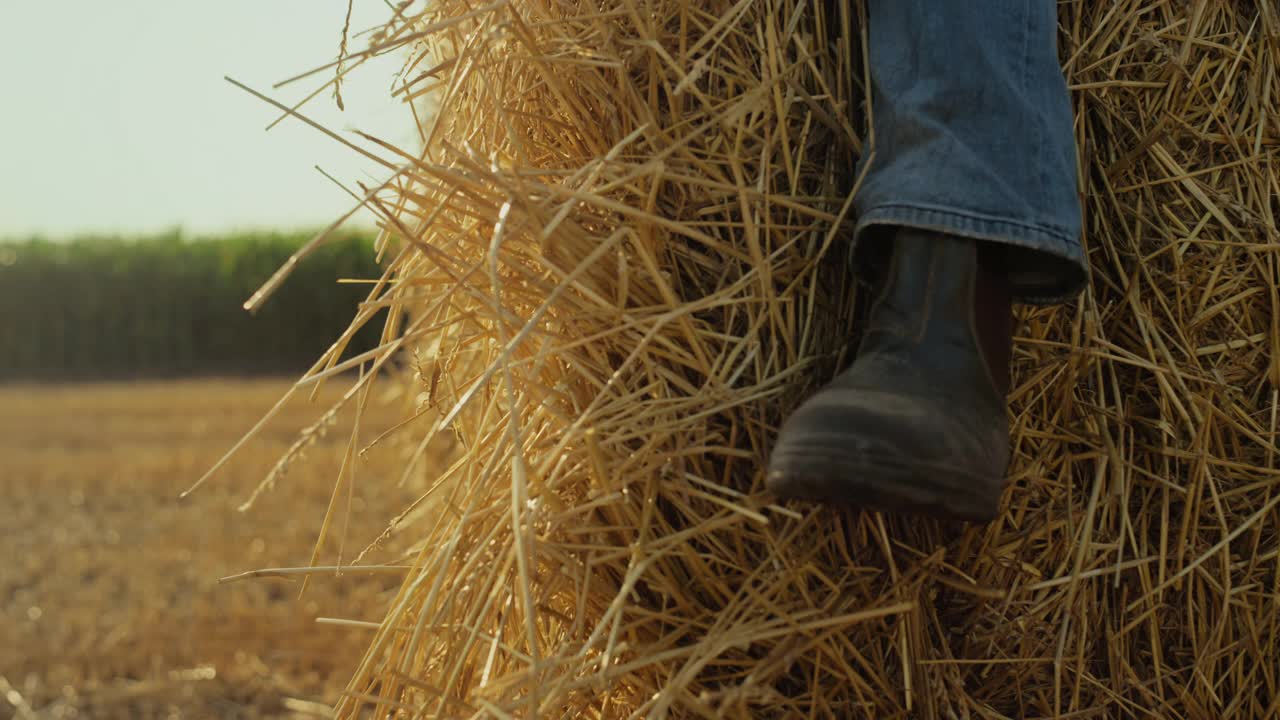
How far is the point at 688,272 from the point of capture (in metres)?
1.17

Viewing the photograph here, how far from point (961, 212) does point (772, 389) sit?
27 centimetres

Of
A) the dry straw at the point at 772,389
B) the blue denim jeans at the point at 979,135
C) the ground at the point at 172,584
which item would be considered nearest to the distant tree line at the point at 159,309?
the ground at the point at 172,584

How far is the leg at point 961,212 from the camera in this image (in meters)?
1.04

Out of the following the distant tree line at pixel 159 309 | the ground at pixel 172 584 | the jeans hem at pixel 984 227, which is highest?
the jeans hem at pixel 984 227

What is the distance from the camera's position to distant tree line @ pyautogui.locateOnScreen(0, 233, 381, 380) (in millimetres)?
15609

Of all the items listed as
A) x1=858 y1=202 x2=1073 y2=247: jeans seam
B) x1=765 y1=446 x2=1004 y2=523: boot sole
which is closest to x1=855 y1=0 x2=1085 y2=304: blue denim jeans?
x1=858 y1=202 x2=1073 y2=247: jeans seam

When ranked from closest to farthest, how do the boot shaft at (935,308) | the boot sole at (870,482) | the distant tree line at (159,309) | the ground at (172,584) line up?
the boot sole at (870,482) → the boot shaft at (935,308) → the ground at (172,584) → the distant tree line at (159,309)

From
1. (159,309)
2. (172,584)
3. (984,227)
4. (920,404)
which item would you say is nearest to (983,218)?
(984,227)

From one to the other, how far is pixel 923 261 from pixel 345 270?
1537cm

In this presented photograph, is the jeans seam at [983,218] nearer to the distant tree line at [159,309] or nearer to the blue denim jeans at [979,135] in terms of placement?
the blue denim jeans at [979,135]

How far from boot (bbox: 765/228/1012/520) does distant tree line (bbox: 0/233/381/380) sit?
15.0 metres

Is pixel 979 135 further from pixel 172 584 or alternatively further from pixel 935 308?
pixel 172 584

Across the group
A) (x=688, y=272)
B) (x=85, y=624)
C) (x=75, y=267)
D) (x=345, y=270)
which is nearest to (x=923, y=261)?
(x=688, y=272)

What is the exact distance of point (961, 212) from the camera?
1050mm
